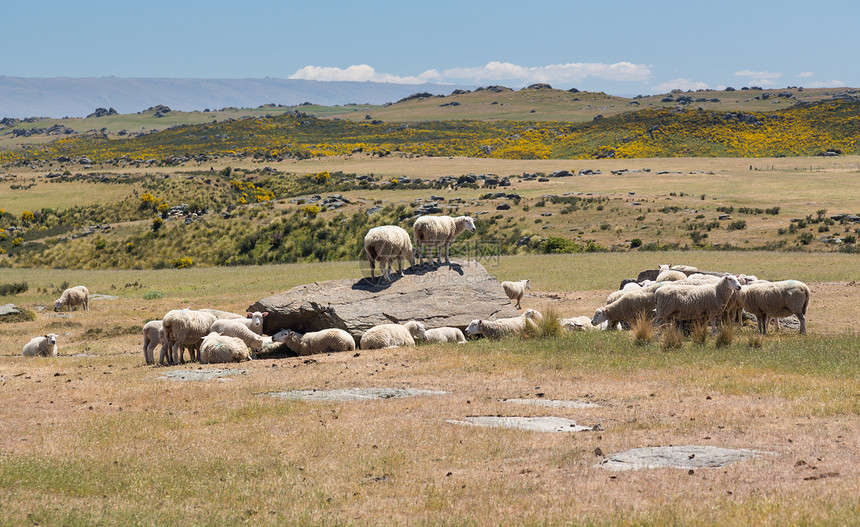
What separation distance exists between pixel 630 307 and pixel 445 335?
5.04 m

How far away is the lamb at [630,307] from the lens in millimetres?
21406

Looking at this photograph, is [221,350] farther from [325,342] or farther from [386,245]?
[386,245]

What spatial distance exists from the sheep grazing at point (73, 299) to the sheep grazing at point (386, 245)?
15.4 m

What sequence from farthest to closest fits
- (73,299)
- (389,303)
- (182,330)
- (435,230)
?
(73,299), (435,230), (389,303), (182,330)

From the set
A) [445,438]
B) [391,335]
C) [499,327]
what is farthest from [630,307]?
[445,438]

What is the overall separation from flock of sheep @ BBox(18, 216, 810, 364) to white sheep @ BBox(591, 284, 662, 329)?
27 millimetres

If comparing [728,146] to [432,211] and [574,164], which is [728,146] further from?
[432,211]

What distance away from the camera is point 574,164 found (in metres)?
111

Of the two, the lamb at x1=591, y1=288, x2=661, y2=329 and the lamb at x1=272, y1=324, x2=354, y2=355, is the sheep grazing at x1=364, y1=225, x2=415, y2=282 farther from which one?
the lamb at x1=591, y1=288, x2=661, y2=329

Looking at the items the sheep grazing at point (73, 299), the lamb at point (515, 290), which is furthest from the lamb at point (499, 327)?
the sheep grazing at point (73, 299)

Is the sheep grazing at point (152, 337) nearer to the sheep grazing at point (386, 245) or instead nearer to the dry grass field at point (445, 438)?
the dry grass field at point (445, 438)

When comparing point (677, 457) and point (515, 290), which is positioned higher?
point (677, 457)

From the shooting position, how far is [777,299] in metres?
19.3

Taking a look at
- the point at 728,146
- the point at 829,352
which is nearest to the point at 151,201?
the point at 829,352
